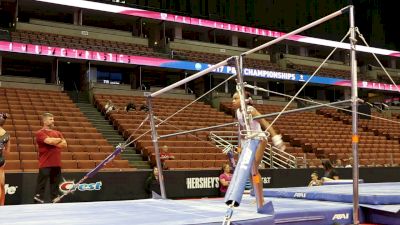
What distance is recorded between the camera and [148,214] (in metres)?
3.72

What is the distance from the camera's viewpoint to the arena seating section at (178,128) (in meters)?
12.3

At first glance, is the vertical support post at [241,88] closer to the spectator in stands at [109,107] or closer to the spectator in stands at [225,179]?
the spectator in stands at [225,179]

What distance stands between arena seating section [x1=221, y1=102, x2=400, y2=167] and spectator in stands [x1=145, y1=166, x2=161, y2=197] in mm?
5958

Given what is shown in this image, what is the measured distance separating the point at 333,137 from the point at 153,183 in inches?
430

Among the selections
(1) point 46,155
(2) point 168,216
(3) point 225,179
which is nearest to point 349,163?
(3) point 225,179

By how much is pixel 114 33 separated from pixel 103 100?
5401mm

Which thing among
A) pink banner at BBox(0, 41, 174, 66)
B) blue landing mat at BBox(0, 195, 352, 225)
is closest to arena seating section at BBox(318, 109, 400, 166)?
pink banner at BBox(0, 41, 174, 66)

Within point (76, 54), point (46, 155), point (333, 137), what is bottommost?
point (333, 137)

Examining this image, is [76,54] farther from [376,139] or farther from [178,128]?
[376,139]

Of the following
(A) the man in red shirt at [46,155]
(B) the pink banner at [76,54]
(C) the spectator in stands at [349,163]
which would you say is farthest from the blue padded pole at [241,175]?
(B) the pink banner at [76,54]

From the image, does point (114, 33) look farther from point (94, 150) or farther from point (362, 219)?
point (362, 219)

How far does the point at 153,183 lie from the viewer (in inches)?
378

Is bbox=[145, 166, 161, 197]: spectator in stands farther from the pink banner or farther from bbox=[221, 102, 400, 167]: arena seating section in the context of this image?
the pink banner

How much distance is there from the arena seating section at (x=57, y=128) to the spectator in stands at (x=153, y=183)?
3.10 ft
